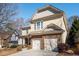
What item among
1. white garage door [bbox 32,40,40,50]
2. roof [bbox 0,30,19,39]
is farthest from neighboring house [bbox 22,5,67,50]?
roof [bbox 0,30,19,39]

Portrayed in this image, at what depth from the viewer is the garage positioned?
7.97 ft

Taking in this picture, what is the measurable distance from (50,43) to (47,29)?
163 mm

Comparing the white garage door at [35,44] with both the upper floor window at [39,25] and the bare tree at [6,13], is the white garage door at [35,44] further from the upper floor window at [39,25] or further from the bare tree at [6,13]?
the bare tree at [6,13]

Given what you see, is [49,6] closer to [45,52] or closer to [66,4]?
[66,4]

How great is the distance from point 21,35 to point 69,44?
1.80 feet

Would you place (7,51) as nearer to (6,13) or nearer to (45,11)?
(6,13)

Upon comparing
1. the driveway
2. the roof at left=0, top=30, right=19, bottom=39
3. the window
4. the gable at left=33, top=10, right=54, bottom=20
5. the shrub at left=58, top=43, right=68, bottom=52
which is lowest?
the driveway

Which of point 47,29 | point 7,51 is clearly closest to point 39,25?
point 47,29

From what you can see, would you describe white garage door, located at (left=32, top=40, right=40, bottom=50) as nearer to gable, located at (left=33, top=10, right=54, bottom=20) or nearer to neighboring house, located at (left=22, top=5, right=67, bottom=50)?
neighboring house, located at (left=22, top=5, right=67, bottom=50)

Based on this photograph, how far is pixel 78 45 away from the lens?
239cm

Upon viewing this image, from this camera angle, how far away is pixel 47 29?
2.47 m

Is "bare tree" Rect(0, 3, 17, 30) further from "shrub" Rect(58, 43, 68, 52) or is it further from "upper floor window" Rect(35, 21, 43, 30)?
"shrub" Rect(58, 43, 68, 52)

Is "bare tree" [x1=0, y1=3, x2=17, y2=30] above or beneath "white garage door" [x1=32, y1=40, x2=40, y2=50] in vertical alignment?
above

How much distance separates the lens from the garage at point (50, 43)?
7.97 feet
